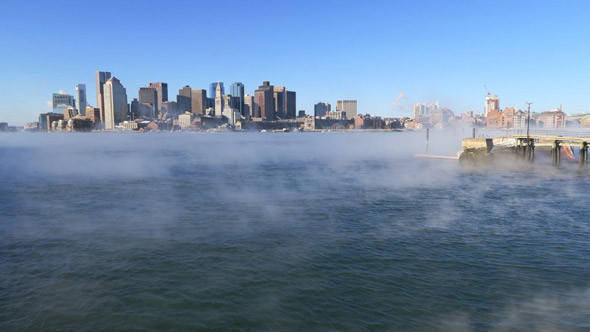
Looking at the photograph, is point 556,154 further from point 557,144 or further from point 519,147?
point 519,147

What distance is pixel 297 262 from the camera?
21672 millimetres

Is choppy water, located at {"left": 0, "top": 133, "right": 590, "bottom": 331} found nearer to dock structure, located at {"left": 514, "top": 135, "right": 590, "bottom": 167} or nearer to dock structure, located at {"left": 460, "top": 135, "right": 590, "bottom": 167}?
dock structure, located at {"left": 514, "top": 135, "right": 590, "bottom": 167}

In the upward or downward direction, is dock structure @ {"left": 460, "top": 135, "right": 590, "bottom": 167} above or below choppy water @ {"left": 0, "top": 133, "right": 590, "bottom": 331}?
above

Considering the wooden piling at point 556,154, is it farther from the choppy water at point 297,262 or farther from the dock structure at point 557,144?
the choppy water at point 297,262

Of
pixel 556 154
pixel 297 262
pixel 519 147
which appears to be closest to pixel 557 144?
pixel 556 154

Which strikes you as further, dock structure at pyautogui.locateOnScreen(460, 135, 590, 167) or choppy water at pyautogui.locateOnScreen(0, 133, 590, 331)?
dock structure at pyautogui.locateOnScreen(460, 135, 590, 167)

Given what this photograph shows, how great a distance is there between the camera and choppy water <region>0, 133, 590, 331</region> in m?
16.1

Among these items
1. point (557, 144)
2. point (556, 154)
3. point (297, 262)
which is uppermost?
point (557, 144)

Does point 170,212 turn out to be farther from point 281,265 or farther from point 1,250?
point 281,265

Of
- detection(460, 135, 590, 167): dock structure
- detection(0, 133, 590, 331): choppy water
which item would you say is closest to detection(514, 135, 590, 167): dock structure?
Result: detection(460, 135, 590, 167): dock structure

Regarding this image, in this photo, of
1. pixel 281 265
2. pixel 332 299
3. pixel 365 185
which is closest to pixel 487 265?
pixel 332 299

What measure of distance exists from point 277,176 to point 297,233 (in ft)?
113

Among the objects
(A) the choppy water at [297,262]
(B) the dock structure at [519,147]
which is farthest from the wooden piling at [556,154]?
(A) the choppy water at [297,262]

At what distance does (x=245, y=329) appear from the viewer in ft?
50.2
